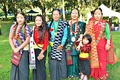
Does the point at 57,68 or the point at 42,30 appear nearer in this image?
the point at 42,30

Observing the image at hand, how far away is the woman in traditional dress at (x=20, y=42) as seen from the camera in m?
4.39

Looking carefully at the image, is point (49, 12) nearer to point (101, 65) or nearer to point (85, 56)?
point (101, 65)

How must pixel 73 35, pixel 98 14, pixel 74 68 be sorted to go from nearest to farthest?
pixel 98 14, pixel 73 35, pixel 74 68

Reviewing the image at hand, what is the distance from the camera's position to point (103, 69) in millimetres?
5070

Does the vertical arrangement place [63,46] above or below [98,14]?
below

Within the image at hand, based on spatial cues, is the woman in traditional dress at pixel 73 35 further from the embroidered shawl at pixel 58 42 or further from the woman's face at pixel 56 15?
the woman's face at pixel 56 15

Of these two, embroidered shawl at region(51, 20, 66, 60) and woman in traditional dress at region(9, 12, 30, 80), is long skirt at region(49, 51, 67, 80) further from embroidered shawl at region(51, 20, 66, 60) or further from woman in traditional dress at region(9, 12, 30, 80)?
woman in traditional dress at region(9, 12, 30, 80)

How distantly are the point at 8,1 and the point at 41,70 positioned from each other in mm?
32502

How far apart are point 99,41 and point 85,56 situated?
0.45 meters

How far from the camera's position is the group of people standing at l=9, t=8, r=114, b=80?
4434mm

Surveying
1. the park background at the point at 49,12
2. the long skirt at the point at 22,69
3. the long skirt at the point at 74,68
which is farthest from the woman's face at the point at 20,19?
the park background at the point at 49,12

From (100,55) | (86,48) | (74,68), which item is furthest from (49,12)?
(86,48)

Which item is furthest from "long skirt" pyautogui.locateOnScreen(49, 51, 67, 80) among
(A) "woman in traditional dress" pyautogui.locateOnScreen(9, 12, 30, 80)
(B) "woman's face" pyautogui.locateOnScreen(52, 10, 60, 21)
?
(B) "woman's face" pyautogui.locateOnScreen(52, 10, 60, 21)

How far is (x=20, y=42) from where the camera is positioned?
442cm
